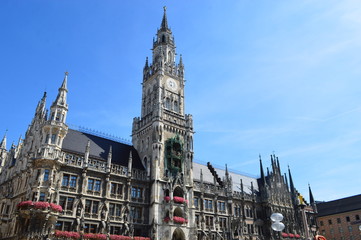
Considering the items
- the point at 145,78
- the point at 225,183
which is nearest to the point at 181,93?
the point at 145,78

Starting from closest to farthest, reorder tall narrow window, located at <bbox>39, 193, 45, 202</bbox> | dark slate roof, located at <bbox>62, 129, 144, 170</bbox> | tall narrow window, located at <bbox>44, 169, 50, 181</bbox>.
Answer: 1. tall narrow window, located at <bbox>39, 193, 45, 202</bbox>
2. tall narrow window, located at <bbox>44, 169, 50, 181</bbox>
3. dark slate roof, located at <bbox>62, 129, 144, 170</bbox>

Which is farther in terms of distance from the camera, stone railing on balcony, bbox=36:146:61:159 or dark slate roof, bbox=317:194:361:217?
dark slate roof, bbox=317:194:361:217

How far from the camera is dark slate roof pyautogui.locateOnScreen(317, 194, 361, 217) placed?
3366 inches

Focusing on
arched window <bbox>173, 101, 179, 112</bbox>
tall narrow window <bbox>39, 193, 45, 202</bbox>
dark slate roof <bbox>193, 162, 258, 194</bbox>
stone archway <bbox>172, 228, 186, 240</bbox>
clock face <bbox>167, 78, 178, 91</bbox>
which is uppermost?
clock face <bbox>167, 78, 178, 91</bbox>

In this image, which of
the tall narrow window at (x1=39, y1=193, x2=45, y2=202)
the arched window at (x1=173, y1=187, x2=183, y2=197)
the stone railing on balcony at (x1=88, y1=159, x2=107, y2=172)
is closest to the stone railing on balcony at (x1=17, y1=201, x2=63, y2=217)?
the tall narrow window at (x1=39, y1=193, x2=45, y2=202)

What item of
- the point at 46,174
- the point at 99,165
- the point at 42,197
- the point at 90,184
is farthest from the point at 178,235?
the point at 46,174

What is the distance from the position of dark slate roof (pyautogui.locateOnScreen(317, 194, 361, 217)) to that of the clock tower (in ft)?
→ 186

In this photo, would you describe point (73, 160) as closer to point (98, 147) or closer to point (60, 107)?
point (98, 147)

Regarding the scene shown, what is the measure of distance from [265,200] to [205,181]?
1593 cm

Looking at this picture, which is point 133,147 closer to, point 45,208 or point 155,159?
point 155,159

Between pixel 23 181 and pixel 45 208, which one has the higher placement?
pixel 23 181

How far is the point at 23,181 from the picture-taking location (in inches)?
1735

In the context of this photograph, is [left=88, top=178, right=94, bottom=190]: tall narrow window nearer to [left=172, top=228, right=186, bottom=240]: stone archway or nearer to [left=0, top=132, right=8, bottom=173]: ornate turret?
[left=172, top=228, right=186, bottom=240]: stone archway

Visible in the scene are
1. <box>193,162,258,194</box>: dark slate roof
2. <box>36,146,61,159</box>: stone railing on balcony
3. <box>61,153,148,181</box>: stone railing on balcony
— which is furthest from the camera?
<box>193,162,258,194</box>: dark slate roof
